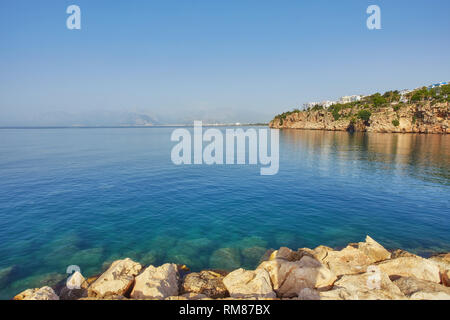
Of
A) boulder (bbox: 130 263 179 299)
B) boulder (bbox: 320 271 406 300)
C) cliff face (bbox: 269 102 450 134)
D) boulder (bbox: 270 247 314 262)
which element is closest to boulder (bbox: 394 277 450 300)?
boulder (bbox: 320 271 406 300)

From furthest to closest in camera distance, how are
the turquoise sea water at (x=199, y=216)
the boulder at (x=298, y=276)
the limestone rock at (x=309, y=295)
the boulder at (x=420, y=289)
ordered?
the turquoise sea water at (x=199, y=216) → the boulder at (x=298, y=276) → the boulder at (x=420, y=289) → the limestone rock at (x=309, y=295)

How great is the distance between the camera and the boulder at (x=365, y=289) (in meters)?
7.70

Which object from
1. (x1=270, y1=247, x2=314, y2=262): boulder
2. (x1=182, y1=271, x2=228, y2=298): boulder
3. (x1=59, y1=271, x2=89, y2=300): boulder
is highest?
(x1=270, y1=247, x2=314, y2=262): boulder

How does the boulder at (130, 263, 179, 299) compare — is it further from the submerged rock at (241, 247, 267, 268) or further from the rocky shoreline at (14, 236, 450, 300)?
the submerged rock at (241, 247, 267, 268)

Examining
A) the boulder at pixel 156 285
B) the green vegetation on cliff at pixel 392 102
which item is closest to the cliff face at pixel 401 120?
the green vegetation on cliff at pixel 392 102

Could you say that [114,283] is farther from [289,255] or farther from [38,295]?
[289,255]

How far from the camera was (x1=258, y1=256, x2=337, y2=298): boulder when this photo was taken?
938cm

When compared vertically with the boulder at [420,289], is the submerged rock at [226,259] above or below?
below

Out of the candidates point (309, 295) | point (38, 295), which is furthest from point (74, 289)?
point (309, 295)

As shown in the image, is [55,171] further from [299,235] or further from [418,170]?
[418,170]

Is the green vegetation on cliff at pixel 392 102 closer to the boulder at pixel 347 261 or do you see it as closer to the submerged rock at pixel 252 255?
the boulder at pixel 347 261

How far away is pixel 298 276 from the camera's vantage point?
9.77 m

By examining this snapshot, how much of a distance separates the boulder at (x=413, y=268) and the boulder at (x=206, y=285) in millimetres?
7754

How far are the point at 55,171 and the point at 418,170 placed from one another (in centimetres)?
5543
